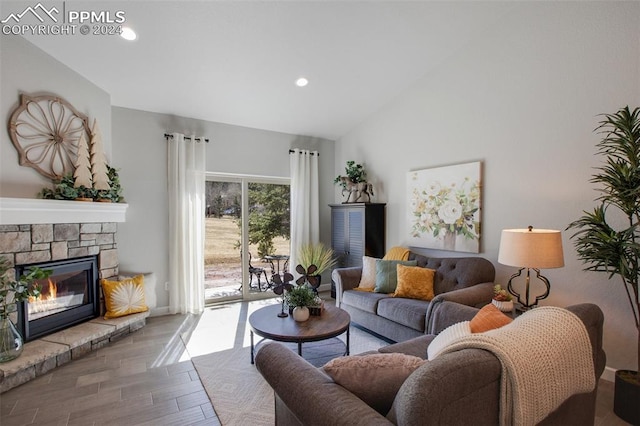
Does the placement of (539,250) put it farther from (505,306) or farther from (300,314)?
(300,314)

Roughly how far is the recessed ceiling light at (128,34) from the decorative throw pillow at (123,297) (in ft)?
8.61

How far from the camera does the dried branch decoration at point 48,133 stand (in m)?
2.84

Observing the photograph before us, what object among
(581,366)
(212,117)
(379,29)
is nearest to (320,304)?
(581,366)

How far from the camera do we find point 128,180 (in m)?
4.04

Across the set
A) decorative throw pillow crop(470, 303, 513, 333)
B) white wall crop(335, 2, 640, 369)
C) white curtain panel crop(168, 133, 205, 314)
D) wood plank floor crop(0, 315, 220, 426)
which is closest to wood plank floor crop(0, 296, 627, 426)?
wood plank floor crop(0, 315, 220, 426)

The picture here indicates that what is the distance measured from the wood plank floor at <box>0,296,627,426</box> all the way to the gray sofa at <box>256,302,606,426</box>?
3.84 feet

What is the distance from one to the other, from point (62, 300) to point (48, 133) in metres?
1.73

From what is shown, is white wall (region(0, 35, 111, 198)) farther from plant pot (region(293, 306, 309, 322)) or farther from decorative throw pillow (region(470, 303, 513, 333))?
decorative throw pillow (region(470, 303, 513, 333))

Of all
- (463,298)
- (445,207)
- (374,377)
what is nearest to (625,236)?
(463,298)

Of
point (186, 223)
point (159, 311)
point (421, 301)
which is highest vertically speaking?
point (186, 223)

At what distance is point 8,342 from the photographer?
2.51 m

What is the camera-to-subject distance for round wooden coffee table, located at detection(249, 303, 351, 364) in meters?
2.46

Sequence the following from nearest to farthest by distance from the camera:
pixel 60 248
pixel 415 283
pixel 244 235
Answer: pixel 60 248
pixel 415 283
pixel 244 235

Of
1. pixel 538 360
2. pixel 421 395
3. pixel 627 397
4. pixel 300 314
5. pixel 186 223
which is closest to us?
pixel 421 395
